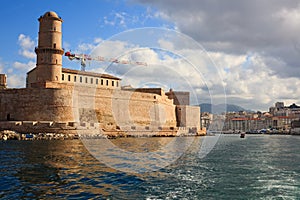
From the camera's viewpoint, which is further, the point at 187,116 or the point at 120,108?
the point at 187,116

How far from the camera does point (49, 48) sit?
3509 cm

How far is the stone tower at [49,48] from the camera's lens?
115ft

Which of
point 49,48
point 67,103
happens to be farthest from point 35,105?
point 49,48

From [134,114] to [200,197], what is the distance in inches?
1269

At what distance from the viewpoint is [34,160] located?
40.8ft

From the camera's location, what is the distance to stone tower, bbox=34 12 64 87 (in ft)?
115

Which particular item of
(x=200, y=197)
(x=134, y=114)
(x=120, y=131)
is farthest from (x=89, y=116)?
(x=200, y=197)

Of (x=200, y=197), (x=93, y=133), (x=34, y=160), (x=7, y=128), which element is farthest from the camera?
(x=93, y=133)

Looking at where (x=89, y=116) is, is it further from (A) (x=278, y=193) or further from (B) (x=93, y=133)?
(A) (x=278, y=193)

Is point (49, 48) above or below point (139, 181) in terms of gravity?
above

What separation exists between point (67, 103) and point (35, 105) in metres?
2.98

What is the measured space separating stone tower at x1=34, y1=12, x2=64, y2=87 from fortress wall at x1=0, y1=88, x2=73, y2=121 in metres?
3.72

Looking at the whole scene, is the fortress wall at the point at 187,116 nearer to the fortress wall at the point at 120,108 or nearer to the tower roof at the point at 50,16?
the fortress wall at the point at 120,108

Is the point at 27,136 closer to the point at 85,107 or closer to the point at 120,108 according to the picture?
the point at 85,107
